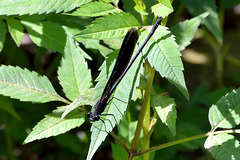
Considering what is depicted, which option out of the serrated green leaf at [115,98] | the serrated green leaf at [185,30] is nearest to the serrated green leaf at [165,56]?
the serrated green leaf at [115,98]

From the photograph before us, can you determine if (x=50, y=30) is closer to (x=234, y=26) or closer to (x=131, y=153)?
(x=131, y=153)

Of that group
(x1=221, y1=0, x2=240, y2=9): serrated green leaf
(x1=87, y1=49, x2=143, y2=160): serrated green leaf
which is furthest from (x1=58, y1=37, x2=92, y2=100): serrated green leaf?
(x1=221, y1=0, x2=240, y2=9): serrated green leaf

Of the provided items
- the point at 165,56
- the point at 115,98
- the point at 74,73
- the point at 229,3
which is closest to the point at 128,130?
the point at 74,73

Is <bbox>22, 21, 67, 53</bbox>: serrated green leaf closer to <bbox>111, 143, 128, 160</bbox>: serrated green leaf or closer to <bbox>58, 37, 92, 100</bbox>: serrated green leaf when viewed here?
<bbox>58, 37, 92, 100</bbox>: serrated green leaf

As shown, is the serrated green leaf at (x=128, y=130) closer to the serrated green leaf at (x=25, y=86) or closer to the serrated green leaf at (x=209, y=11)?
the serrated green leaf at (x=25, y=86)

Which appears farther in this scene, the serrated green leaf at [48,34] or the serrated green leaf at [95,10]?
the serrated green leaf at [48,34]
